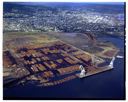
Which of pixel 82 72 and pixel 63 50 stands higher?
pixel 63 50

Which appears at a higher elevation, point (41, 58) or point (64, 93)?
point (41, 58)

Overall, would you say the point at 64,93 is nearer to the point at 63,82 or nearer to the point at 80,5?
the point at 63,82

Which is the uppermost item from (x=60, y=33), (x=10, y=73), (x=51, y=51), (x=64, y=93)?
(x=60, y=33)

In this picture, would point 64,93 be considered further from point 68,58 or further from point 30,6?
point 30,6

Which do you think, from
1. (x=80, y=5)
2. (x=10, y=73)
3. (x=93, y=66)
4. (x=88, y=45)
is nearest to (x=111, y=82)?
(x=93, y=66)

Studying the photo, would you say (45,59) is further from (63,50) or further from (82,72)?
(82,72)

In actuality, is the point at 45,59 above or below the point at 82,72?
above

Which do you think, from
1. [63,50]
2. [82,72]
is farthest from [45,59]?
[82,72]
